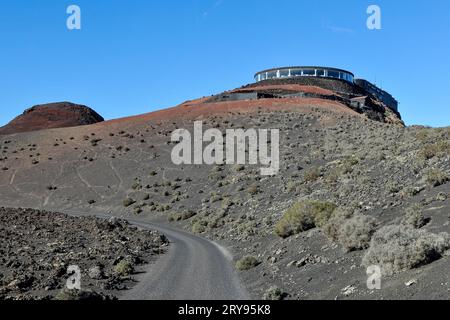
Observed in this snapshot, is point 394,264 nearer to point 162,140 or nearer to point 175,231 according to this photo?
point 175,231

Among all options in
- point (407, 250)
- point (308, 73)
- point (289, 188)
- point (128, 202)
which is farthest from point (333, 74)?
point (407, 250)

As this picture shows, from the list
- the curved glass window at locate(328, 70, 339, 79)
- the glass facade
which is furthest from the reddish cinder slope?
the curved glass window at locate(328, 70, 339, 79)

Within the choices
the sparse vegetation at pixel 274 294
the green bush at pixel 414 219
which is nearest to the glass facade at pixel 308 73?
the green bush at pixel 414 219

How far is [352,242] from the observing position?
57.9 feet

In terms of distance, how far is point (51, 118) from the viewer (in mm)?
110438

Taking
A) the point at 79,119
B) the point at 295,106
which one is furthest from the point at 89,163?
the point at 79,119

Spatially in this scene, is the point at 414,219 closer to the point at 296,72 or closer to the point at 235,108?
the point at 235,108

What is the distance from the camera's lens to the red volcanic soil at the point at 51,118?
104188 millimetres

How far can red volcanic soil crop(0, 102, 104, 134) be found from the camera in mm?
104188

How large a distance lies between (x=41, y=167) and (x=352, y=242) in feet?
197

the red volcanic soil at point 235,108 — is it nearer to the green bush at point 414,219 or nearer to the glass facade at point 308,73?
the glass facade at point 308,73

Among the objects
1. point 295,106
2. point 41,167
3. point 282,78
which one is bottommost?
point 41,167

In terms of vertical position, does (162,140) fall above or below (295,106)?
below

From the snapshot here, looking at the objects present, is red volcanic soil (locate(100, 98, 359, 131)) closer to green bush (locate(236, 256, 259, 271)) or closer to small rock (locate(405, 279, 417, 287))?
green bush (locate(236, 256, 259, 271))
